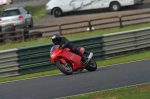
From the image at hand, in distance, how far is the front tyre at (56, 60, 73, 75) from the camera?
1577 centimetres

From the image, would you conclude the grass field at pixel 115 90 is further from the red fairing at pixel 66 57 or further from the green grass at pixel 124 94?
the red fairing at pixel 66 57

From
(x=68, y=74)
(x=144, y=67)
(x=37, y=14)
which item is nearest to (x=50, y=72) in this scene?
(x=68, y=74)

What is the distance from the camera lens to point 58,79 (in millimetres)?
15117

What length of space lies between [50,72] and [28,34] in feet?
39.2

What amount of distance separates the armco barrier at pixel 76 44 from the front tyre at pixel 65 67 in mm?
2962

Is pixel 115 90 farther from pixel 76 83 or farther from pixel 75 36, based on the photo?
pixel 75 36

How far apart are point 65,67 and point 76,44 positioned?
4062 mm

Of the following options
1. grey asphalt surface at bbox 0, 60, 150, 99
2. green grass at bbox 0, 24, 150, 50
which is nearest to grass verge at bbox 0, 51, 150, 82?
grey asphalt surface at bbox 0, 60, 150, 99

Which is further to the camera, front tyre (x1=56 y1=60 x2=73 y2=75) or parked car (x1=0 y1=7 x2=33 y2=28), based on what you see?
parked car (x1=0 y1=7 x2=33 y2=28)

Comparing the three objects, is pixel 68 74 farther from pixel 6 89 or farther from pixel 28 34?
pixel 28 34

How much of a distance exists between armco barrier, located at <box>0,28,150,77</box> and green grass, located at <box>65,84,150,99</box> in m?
7.78

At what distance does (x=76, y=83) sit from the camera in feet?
44.5

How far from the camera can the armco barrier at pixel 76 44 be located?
18.5 metres

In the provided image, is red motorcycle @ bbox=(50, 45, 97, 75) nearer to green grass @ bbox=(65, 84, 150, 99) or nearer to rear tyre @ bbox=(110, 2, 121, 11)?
green grass @ bbox=(65, 84, 150, 99)
